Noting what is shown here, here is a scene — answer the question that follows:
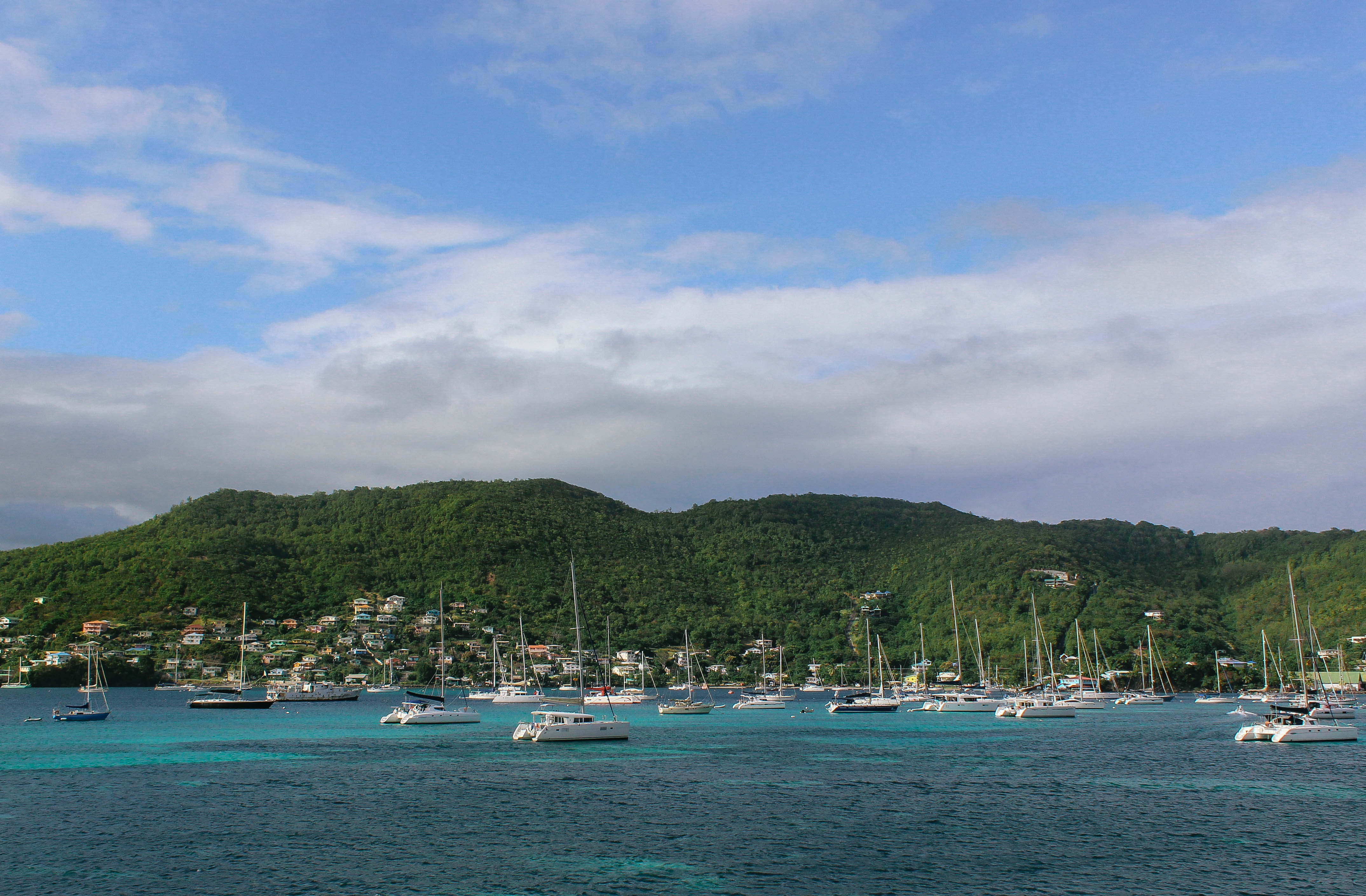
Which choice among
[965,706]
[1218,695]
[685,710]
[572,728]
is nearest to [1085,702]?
[965,706]

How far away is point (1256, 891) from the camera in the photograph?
2791 cm

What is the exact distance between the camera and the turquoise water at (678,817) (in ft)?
95.9

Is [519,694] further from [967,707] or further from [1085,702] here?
[1085,702]

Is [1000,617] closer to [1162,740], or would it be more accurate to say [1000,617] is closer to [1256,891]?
[1162,740]

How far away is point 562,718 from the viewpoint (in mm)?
69812

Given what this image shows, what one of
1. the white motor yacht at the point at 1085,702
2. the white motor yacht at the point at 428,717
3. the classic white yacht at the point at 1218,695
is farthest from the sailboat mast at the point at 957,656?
the white motor yacht at the point at 428,717

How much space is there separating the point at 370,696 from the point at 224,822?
441ft

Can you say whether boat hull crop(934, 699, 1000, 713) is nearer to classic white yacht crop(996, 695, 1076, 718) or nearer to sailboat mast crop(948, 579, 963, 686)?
classic white yacht crop(996, 695, 1076, 718)

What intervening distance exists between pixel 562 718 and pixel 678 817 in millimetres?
31713

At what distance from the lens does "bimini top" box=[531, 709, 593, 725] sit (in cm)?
6919

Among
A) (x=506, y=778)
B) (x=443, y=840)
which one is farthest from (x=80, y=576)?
(x=443, y=840)

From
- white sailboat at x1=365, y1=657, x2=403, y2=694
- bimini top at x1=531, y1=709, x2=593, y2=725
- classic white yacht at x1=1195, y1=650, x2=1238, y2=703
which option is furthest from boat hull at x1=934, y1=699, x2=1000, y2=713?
white sailboat at x1=365, y1=657, x2=403, y2=694

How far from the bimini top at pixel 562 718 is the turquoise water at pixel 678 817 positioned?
6.19 feet

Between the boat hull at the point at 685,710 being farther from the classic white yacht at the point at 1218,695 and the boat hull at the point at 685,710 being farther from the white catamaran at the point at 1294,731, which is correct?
the classic white yacht at the point at 1218,695
